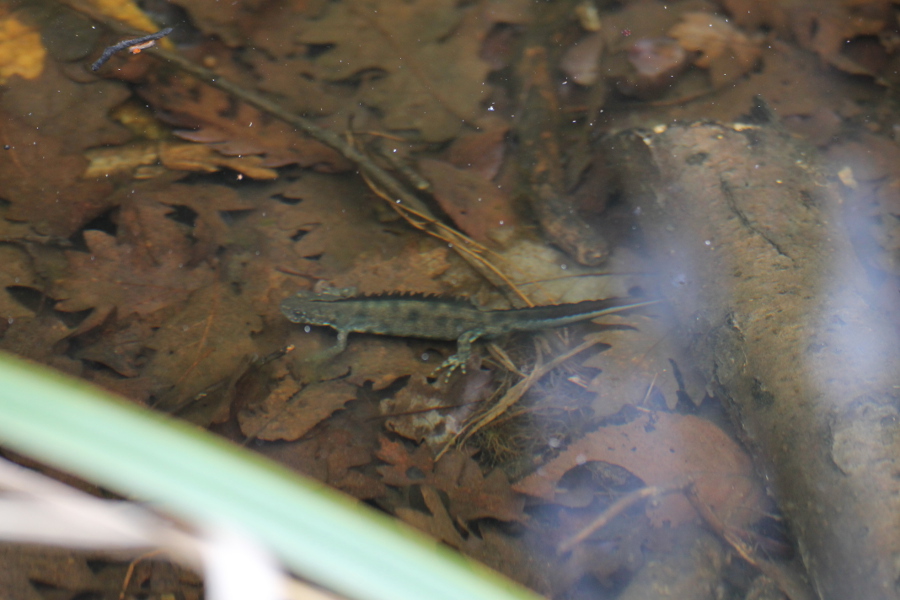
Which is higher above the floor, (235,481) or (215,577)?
(235,481)

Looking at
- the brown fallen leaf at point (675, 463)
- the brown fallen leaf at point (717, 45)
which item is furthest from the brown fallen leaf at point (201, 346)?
the brown fallen leaf at point (717, 45)

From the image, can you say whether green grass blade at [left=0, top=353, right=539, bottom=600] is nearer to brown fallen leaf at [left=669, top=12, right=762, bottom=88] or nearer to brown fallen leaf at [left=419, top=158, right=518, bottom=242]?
brown fallen leaf at [left=419, top=158, right=518, bottom=242]

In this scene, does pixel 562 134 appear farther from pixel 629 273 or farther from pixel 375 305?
pixel 375 305

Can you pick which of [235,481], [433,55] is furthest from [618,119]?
[235,481]

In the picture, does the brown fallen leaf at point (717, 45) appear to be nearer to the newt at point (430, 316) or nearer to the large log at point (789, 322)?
the large log at point (789, 322)

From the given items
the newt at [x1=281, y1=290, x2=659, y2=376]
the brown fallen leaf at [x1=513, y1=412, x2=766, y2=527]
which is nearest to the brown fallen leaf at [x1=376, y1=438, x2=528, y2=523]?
the brown fallen leaf at [x1=513, y1=412, x2=766, y2=527]

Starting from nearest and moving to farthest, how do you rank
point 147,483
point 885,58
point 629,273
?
point 147,483, point 629,273, point 885,58

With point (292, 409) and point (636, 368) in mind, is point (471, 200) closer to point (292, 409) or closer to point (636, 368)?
point (636, 368)
